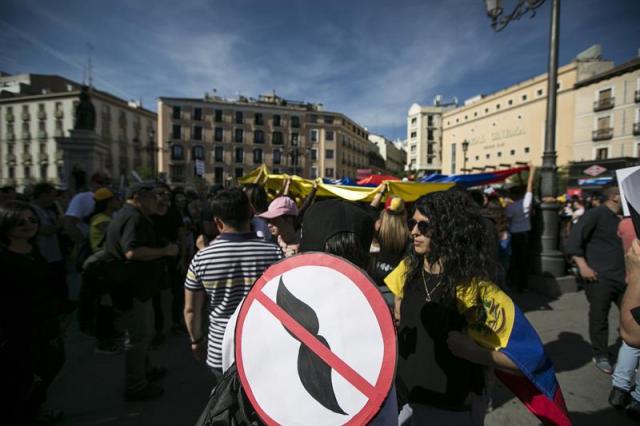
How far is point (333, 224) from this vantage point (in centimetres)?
125

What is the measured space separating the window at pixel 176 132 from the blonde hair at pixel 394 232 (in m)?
55.9

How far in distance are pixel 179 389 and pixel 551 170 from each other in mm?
7046

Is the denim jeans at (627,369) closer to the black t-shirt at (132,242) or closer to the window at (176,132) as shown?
the black t-shirt at (132,242)

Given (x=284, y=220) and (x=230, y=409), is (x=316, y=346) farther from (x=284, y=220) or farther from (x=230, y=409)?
(x=284, y=220)

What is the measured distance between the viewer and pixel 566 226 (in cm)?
981

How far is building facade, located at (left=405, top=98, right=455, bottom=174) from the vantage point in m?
66.2

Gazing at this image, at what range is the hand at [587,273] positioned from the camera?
335cm

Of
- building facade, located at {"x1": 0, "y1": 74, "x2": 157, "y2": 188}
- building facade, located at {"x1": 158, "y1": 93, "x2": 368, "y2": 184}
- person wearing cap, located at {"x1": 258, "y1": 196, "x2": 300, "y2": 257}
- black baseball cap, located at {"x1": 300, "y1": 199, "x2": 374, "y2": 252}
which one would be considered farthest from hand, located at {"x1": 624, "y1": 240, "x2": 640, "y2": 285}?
building facade, located at {"x1": 0, "y1": 74, "x2": 157, "y2": 188}

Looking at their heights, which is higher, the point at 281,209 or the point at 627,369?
the point at 281,209

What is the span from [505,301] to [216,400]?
1288 millimetres

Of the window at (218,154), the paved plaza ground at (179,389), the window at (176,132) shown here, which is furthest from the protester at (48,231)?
the window at (176,132)

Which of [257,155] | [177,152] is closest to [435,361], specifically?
[257,155]

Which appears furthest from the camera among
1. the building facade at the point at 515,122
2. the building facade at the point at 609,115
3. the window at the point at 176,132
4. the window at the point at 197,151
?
the window at the point at 197,151

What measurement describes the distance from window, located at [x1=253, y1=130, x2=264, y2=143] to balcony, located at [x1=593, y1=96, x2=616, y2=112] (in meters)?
47.0
